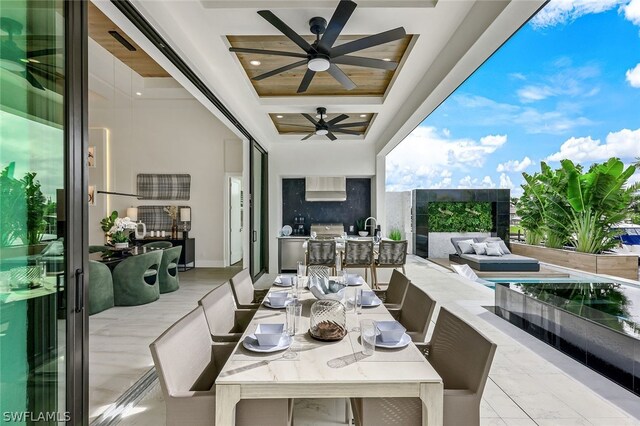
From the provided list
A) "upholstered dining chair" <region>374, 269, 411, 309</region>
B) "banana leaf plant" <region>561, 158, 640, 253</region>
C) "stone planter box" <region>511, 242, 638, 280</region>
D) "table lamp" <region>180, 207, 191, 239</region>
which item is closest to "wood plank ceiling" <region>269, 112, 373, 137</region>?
"table lamp" <region>180, 207, 191, 239</region>

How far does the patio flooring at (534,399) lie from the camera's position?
2025 millimetres

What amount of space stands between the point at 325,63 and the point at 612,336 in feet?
11.1

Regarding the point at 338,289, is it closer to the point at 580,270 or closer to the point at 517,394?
the point at 517,394

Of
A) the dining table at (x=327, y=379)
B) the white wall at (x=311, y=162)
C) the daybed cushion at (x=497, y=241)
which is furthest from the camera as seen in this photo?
the daybed cushion at (x=497, y=241)

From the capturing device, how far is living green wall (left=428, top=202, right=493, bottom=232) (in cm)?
1003

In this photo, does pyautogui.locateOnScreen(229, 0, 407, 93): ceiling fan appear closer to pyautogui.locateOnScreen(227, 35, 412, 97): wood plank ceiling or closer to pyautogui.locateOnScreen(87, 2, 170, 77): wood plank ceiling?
pyautogui.locateOnScreen(227, 35, 412, 97): wood plank ceiling

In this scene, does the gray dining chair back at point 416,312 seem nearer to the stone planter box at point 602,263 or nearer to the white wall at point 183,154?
the white wall at point 183,154

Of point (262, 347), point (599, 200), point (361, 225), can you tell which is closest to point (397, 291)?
point (262, 347)

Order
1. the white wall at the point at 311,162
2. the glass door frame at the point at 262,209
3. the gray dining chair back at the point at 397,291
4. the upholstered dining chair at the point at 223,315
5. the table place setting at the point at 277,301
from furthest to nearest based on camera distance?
the white wall at the point at 311,162
the glass door frame at the point at 262,209
the gray dining chair back at the point at 397,291
the table place setting at the point at 277,301
the upholstered dining chair at the point at 223,315

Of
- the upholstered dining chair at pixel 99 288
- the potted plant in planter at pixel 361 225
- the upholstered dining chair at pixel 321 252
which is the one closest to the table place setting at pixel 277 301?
the upholstered dining chair at pixel 321 252

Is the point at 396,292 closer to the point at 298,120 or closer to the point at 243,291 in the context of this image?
the point at 243,291

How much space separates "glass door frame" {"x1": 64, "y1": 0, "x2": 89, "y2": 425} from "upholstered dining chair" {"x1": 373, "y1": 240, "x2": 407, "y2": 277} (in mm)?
4280

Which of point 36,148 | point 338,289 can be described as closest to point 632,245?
point 338,289

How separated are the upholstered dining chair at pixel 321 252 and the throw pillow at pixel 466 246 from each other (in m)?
5.18
